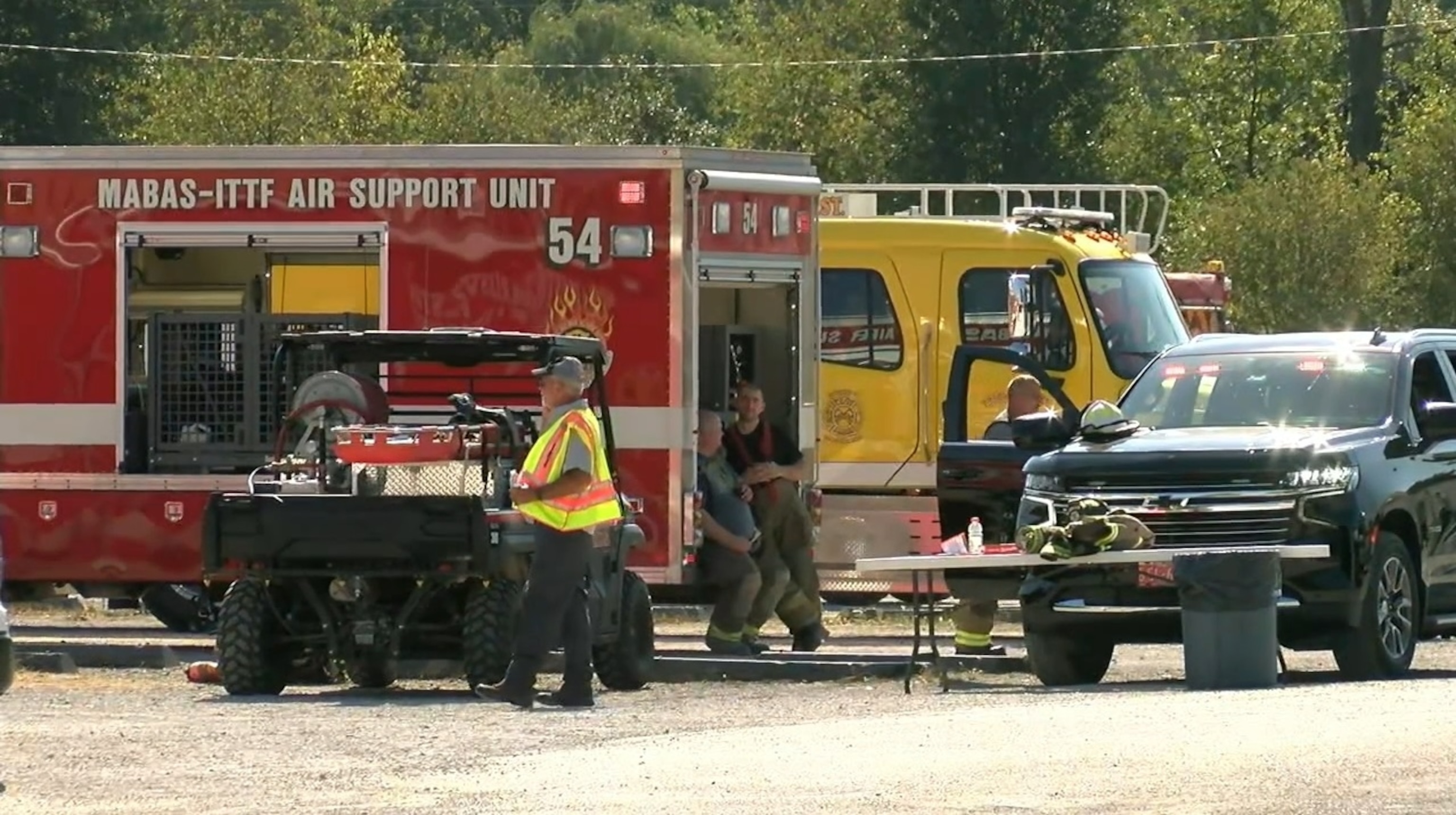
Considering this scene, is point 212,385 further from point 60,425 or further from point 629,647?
point 629,647

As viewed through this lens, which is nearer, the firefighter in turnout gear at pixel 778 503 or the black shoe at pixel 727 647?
the black shoe at pixel 727 647

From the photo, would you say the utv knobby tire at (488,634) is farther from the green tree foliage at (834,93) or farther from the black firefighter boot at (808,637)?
the green tree foliage at (834,93)

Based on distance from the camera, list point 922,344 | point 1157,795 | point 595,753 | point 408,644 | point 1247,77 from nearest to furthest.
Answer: point 1157,795 < point 595,753 < point 408,644 < point 922,344 < point 1247,77

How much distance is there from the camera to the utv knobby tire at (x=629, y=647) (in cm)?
1778

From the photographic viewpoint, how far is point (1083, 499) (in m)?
17.4

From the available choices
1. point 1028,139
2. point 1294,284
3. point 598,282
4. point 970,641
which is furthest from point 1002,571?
point 1028,139

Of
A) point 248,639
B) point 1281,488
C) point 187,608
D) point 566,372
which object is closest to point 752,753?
point 566,372

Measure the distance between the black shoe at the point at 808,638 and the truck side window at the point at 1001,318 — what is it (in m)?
3.34

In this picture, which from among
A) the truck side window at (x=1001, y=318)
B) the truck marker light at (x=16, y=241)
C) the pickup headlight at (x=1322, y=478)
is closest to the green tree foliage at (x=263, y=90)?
the truck side window at (x=1001, y=318)

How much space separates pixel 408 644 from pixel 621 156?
400 centimetres

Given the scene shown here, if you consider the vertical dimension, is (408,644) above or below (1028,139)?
below

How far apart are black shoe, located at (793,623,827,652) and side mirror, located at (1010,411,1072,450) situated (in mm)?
2539

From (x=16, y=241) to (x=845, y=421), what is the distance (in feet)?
19.9

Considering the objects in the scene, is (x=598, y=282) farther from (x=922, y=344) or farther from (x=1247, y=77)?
(x=1247, y=77)
